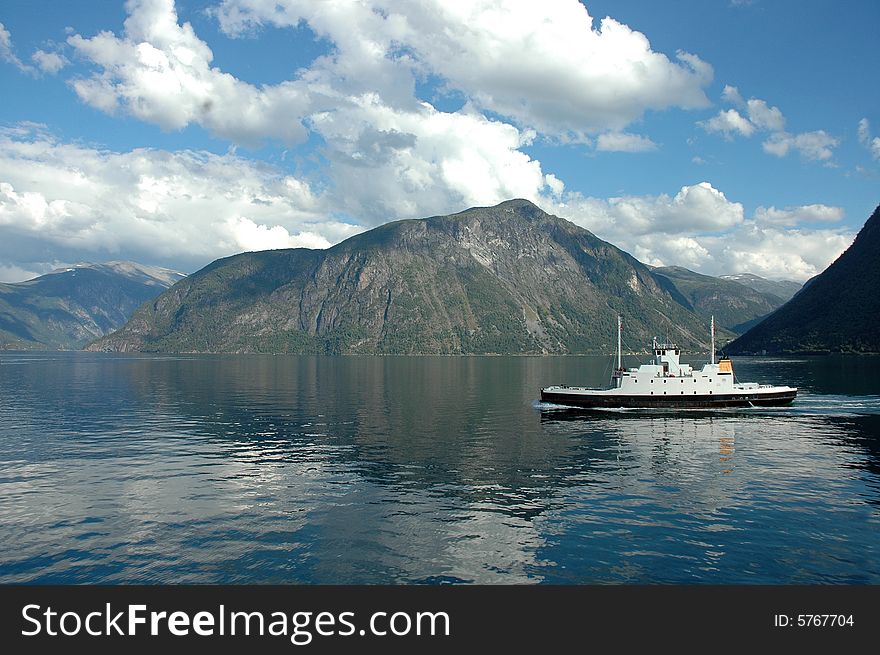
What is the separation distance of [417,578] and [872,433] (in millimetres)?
78545

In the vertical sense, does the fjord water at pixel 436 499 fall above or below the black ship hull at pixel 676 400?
below

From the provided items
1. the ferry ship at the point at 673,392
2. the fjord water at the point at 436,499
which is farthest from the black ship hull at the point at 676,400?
the fjord water at the point at 436,499

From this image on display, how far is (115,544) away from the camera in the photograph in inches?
1415

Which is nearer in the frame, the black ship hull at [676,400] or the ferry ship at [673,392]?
the black ship hull at [676,400]

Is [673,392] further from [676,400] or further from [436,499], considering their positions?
[436,499]

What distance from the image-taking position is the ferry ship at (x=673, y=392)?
107688 mm

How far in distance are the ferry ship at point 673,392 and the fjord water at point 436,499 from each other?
13121 millimetres

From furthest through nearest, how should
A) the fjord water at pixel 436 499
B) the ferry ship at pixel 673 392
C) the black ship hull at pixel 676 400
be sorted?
the ferry ship at pixel 673 392 → the black ship hull at pixel 676 400 → the fjord water at pixel 436 499

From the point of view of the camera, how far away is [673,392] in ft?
356

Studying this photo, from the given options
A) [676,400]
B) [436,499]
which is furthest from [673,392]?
[436,499]

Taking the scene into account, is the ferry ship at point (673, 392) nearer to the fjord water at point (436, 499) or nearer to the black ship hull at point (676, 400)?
the black ship hull at point (676, 400)

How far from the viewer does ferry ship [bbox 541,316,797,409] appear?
108 m

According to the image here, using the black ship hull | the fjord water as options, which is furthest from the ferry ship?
the fjord water

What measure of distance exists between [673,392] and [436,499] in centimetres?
7706
